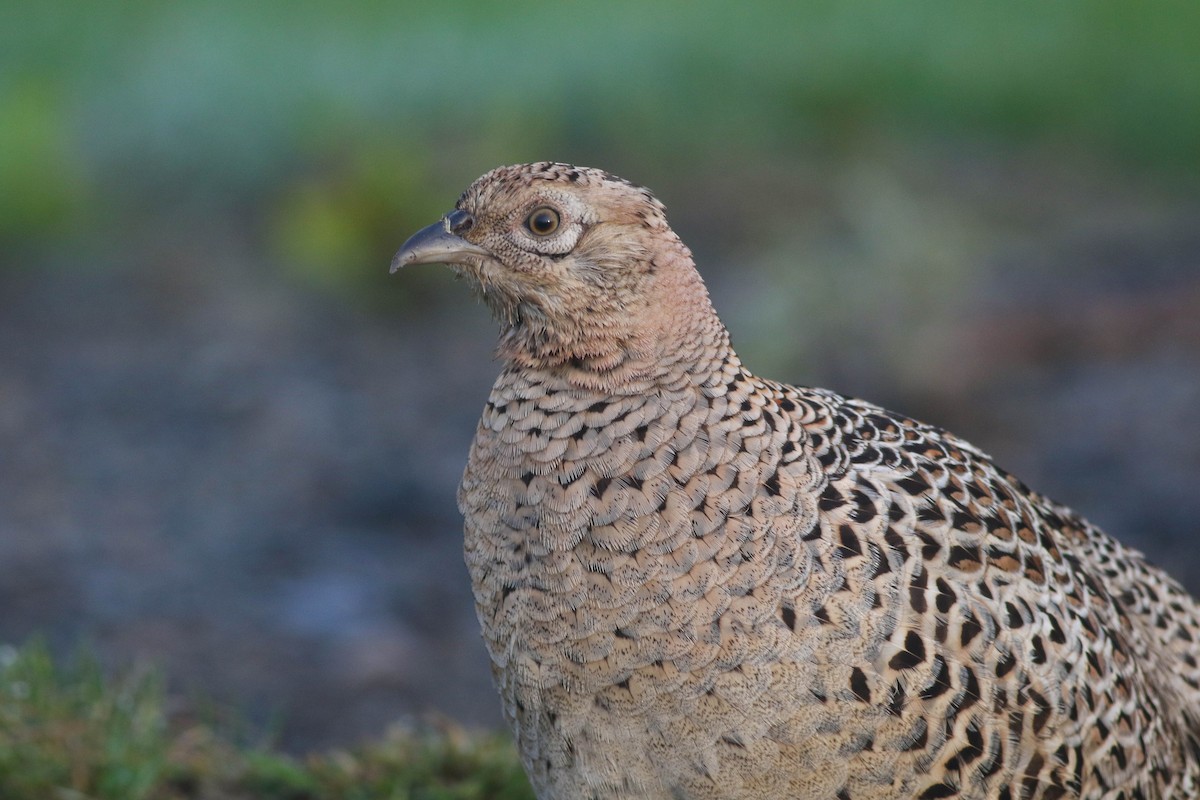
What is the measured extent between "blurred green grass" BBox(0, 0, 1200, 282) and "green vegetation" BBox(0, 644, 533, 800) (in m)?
4.91

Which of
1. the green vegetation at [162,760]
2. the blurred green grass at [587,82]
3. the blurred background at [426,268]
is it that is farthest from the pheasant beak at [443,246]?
the blurred green grass at [587,82]

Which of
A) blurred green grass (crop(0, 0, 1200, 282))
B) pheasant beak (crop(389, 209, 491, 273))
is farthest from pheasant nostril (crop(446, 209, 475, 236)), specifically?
blurred green grass (crop(0, 0, 1200, 282))

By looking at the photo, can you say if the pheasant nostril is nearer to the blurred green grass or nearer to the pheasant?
the pheasant

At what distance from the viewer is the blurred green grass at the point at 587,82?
973 cm

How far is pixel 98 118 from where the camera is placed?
33.0ft

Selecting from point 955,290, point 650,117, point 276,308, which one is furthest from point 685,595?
point 650,117

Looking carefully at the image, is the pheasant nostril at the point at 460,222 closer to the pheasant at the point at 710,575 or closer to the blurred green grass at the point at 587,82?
the pheasant at the point at 710,575

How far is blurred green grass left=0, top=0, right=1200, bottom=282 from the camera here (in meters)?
9.73

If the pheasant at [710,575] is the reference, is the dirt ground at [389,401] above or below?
above

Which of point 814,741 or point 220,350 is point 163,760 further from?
point 220,350

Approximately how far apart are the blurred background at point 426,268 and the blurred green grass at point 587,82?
27 millimetres

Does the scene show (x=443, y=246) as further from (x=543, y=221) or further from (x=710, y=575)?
(x=710, y=575)

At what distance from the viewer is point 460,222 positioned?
3.46 meters

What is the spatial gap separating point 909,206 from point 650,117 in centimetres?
272
